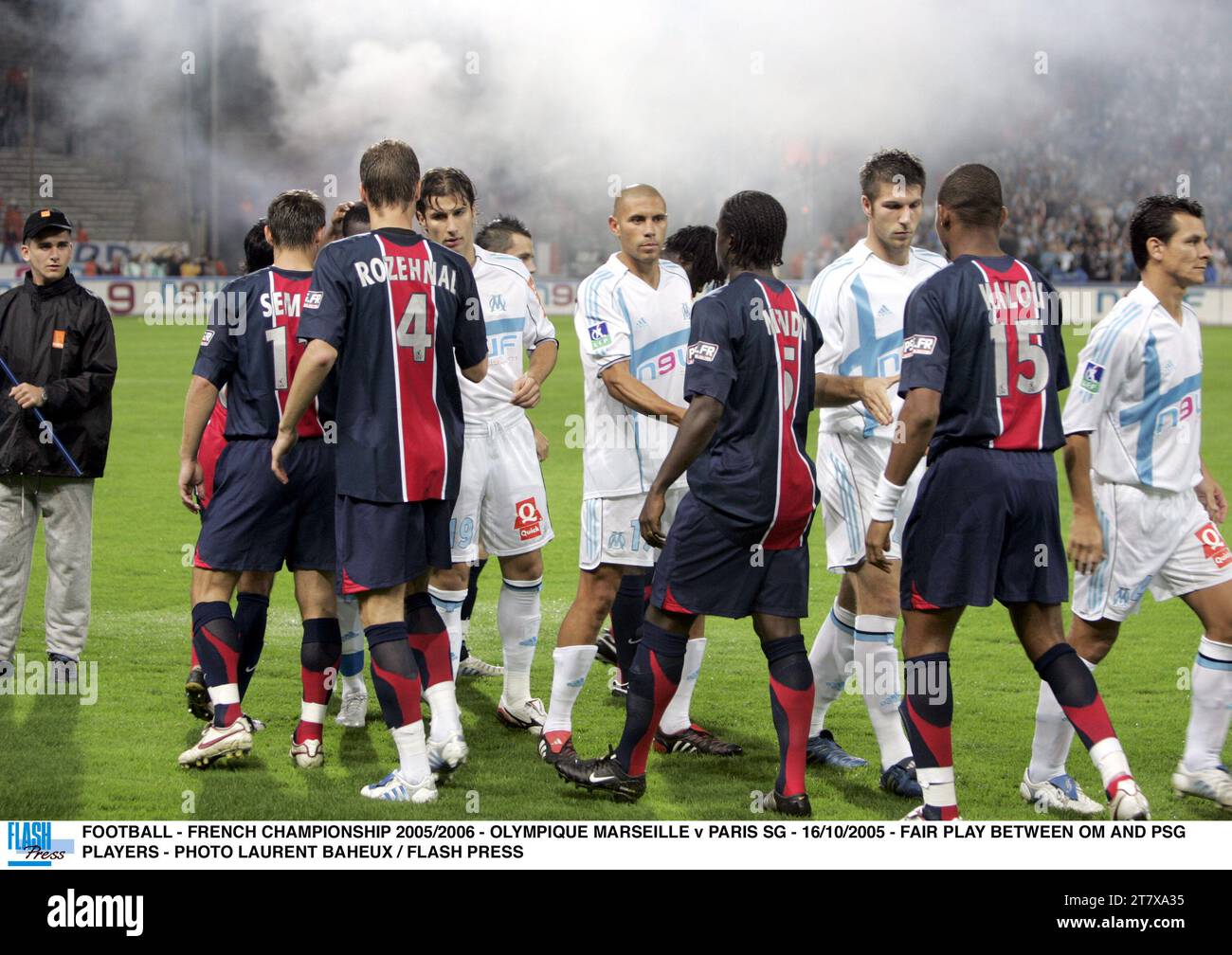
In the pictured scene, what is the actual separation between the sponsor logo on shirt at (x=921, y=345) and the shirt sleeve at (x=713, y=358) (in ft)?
1.72

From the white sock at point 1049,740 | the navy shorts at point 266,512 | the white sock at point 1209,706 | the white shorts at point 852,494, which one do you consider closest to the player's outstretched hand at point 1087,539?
the white sock at point 1049,740

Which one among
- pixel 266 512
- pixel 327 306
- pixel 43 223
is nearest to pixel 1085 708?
pixel 327 306

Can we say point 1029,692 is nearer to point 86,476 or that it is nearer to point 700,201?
A: point 86,476

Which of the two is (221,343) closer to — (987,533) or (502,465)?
(502,465)

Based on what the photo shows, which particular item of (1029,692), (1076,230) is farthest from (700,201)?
(1029,692)

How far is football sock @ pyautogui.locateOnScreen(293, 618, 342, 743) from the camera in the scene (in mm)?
5121

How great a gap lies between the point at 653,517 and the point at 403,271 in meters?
1.07

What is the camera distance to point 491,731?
221 inches

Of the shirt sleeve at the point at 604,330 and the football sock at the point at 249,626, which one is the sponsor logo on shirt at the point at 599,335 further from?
the football sock at the point at 249,626

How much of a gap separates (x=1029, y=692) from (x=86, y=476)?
4054 mm

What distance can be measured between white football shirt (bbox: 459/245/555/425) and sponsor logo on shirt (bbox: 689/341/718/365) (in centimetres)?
132

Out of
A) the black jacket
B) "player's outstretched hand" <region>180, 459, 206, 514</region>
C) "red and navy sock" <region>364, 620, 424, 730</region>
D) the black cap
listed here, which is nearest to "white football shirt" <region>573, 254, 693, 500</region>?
"red and navy sock" <region>364, 620, 424, 730</region>

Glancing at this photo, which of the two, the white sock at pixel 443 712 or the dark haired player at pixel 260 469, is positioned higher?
the dark haired player at pixel 260 469

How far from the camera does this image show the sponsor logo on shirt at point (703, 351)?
4336 mm
